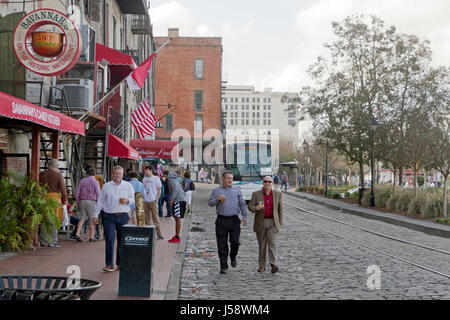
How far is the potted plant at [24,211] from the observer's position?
39.2 feet

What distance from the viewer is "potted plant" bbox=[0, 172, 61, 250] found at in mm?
11953

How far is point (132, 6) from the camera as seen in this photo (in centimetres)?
3244

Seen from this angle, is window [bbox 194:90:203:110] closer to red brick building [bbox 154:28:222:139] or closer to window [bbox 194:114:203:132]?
red brick building [bbox 154:28:222:139]

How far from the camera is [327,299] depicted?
8078mm

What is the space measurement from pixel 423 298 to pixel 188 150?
6163 centimetres

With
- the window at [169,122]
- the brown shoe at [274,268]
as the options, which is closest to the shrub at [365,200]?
the brown shoe at [274,268]

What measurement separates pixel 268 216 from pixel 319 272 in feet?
4.72

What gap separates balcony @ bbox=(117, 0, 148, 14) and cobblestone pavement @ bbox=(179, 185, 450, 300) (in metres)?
19.0

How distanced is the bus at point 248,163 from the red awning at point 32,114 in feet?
59.5

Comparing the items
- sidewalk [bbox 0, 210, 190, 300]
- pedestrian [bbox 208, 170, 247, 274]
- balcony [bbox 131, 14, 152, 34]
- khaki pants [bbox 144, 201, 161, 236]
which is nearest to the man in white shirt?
sidewalk [bbox 0, 210, 190, 300]

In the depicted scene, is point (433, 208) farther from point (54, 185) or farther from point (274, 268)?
point (54, 185)

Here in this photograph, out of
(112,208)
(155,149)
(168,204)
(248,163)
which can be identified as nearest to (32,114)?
(112,208)

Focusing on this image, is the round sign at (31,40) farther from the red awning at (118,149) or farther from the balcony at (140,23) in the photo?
the balcony at (140,23)

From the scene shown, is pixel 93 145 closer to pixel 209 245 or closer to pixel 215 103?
pixel 209 245
